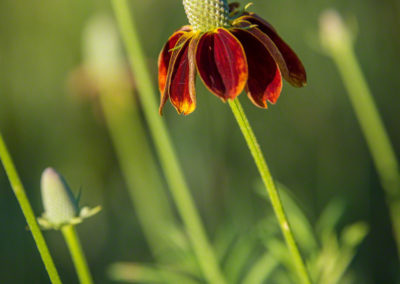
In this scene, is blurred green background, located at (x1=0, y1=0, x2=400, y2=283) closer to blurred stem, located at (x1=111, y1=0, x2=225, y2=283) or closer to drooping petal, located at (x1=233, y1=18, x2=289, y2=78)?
blurred stem, located at (x1=111, y1=0, x2=225, y2=283)

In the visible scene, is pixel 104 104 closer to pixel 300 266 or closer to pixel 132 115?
pixel 132 115

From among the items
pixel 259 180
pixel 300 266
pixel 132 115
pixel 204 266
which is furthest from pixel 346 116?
pixel 300 266

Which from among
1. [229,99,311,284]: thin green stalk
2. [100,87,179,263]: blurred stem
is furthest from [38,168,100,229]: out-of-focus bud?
[100,87,179,263]: blurred stem

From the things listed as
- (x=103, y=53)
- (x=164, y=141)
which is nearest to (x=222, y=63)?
(x=164, y=141)

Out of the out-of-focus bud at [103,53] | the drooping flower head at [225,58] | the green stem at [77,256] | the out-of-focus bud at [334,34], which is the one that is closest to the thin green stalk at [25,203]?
the green stem at [77,256]

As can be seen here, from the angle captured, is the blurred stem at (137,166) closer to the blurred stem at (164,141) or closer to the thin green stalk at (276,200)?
the blurred stem at (164,141)
